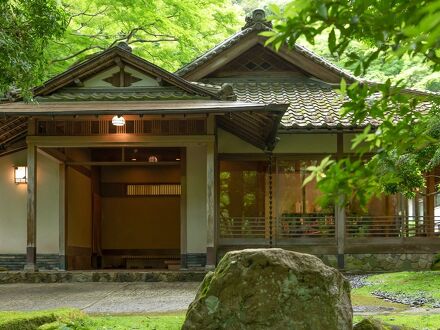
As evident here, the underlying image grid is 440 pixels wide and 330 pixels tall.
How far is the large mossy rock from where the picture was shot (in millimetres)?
5215

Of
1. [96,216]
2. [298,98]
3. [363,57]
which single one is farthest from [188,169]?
[363,57]

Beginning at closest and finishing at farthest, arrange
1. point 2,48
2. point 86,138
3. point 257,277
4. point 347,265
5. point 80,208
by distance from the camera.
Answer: point 257,277 → point 2,48 → point 86,138 → point 347,265 → point 80,208

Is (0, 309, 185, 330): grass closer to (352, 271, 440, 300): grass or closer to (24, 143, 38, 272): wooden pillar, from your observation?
(352, 271, 440, 300): grass

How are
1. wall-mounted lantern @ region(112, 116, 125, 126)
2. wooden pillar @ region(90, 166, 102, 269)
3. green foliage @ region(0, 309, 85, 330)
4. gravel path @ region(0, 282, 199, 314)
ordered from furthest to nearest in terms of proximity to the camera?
wooden pillar @ region(90, 166, 102, 269), wall-mounted lantern @ region(112, 116, 125, 126), gravel path @ region(0, 282, 199, 314), green foliage @ region(0, 309, 85, 330)

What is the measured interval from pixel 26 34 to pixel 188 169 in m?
6.96

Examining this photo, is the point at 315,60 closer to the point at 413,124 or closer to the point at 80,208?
the point at 80,208

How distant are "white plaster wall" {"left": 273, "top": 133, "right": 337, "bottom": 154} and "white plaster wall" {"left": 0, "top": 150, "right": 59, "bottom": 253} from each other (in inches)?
192

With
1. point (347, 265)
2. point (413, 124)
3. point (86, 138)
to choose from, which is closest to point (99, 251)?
point (86, 138)

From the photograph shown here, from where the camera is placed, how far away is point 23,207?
579 inches

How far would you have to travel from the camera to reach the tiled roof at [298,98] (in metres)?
13.4

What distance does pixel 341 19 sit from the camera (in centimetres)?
248

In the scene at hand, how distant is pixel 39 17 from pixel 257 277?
4.07 meters

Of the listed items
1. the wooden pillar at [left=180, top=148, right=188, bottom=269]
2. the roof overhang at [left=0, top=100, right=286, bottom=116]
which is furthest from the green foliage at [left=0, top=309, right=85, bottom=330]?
the wooden pillar at [left=180, top=148, right=188, bottom=269]

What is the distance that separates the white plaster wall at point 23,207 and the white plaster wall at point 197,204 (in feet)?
9.41
